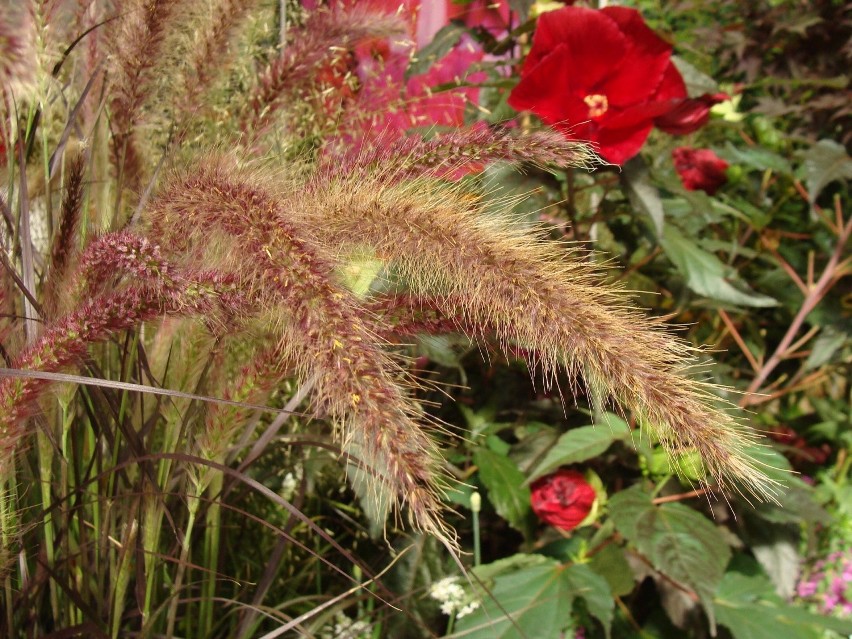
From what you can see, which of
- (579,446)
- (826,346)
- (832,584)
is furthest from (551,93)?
(832,584)

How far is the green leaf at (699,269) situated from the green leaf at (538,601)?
31cm

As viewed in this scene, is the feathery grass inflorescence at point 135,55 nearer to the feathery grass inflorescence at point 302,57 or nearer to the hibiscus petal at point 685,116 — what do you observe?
the feathery grass inflorescence at point 302,57

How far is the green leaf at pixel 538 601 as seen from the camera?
62cm

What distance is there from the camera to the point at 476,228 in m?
0.38

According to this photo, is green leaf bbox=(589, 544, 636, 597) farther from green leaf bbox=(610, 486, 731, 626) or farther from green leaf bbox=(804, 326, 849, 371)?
green leaf bbox=(804, 326, 849, 371)

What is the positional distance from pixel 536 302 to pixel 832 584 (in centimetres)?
100

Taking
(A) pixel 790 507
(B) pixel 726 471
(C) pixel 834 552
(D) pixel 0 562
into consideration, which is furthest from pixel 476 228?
(C) pixel 834 552

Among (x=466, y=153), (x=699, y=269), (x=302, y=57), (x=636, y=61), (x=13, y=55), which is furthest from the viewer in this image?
(x=699, y=269)

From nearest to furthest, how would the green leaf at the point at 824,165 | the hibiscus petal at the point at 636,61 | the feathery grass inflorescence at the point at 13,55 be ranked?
the feathery grass inflorescence at the point at 13,55
the hibiscus petal at the point at 636,61
the green leaf at the point at 824,165

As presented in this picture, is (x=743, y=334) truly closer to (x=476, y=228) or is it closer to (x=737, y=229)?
(x=737, y=229)

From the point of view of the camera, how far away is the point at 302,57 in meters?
0.56

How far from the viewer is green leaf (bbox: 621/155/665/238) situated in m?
0.71

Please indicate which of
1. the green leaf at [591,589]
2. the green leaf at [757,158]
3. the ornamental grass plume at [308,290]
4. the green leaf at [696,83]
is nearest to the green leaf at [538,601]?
the green leaf at [591,589]

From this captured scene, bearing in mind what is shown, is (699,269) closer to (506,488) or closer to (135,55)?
(506,488)
